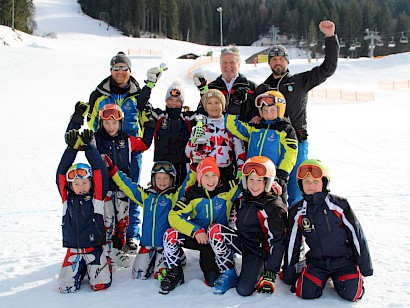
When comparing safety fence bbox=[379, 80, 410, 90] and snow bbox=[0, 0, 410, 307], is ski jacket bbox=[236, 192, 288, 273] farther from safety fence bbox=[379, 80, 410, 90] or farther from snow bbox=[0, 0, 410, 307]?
safety fence bbox=[379, 80, 410, 90]

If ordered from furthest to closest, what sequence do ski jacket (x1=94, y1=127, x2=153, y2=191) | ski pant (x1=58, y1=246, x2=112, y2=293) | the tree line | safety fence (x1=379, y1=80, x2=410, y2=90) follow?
1. the tree line
2. safety fence (x1=379, y1=80, x2=410, y2=90)
3. ski jacket (x1=94, y1=127, x2=153, y2=191)
4. ski pant (x1=58, y1=246, x2=112, y2=293)

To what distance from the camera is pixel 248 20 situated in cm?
9456

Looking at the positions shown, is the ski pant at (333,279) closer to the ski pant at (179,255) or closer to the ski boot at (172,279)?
the ski pant at (179,255)

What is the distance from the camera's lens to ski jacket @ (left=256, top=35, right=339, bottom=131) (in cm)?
495

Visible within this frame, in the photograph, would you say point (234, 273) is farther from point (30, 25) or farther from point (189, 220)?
point (30, 25)

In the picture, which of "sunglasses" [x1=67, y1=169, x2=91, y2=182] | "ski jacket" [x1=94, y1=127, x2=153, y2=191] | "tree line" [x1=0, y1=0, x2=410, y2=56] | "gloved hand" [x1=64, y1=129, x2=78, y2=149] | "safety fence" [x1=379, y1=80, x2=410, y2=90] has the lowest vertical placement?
"sunglasses" [x1=67, y1=169, x2=91, y2=182]

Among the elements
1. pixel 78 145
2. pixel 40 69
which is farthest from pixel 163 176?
pixel 40 69

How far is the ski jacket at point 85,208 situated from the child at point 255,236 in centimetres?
114

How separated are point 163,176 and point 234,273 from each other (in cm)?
121

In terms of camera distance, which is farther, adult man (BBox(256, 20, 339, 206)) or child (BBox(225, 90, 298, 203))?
adult man (BBox(256, 20, 339, 206))

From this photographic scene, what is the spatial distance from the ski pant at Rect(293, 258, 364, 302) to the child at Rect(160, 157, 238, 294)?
2.71 feet

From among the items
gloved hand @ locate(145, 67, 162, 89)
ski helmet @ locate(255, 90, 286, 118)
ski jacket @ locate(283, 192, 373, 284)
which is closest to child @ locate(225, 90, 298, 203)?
ski helmet @ locate(255, 90, 286, 118)

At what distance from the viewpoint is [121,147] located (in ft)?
15.9

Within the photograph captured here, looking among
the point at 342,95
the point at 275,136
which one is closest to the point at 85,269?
the point at 275,136
